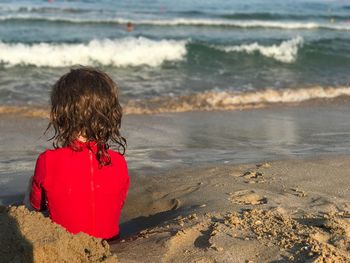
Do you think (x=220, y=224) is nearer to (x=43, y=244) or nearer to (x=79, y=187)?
(x=79, y=187)

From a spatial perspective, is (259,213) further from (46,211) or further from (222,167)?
(222,167)

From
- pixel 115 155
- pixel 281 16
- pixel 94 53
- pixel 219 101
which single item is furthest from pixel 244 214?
pixel 281 16

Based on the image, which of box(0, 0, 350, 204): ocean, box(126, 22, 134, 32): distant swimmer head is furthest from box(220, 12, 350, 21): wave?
box(126, 22, 134, 32): distant swimmer head

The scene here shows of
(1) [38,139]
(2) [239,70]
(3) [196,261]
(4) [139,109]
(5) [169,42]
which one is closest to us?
(3) [196,261]

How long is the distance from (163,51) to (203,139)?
25.1ft

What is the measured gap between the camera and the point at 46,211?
309cm

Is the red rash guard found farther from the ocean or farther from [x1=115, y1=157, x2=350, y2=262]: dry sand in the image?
the ocean

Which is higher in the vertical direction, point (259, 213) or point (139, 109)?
point (259, 213)

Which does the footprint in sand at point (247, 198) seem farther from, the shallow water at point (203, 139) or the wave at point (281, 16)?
the wave at point (281, 16)

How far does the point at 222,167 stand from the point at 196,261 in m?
2.04

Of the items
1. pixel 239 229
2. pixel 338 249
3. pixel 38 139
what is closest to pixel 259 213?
pixel 239 229

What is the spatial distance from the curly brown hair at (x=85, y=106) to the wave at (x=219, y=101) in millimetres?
4474

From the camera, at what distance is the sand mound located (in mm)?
2350

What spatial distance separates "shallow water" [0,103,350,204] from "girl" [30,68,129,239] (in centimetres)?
138
